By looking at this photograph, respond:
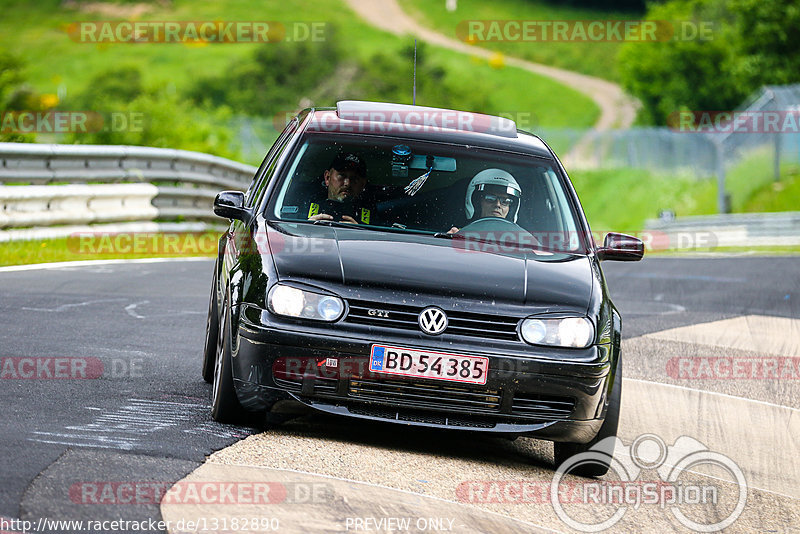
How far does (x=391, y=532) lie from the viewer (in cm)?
469

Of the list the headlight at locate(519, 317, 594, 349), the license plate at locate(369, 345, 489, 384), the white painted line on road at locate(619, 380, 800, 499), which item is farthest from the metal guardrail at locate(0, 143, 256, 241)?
the headlight at locate(519, 317, 594, 349)

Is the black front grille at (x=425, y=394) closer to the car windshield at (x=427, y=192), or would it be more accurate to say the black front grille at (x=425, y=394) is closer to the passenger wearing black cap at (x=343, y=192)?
the car windshield at (x=427, y=192)

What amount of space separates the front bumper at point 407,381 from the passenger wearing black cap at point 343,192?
1.04 m

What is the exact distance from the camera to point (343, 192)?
6.91 meters

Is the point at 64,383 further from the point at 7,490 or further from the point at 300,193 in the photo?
the point at 7,490

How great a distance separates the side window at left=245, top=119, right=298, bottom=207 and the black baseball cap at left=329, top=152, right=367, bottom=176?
0.35 meters

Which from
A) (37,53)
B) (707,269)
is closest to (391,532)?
(707,269)

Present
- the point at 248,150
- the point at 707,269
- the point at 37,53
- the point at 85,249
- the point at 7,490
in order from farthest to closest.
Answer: the point at 37,53 < the point at 248,150 < the point at 707,269 < the point at 85,249 < the point at 7,490

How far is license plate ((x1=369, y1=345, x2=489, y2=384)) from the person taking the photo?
571 cm

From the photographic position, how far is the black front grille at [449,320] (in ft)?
18.8

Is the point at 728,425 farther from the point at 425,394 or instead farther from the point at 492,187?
the point at 425,394

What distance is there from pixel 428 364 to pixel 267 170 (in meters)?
2.09

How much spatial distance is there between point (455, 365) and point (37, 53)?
100064mm

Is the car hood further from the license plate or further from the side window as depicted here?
the side window
